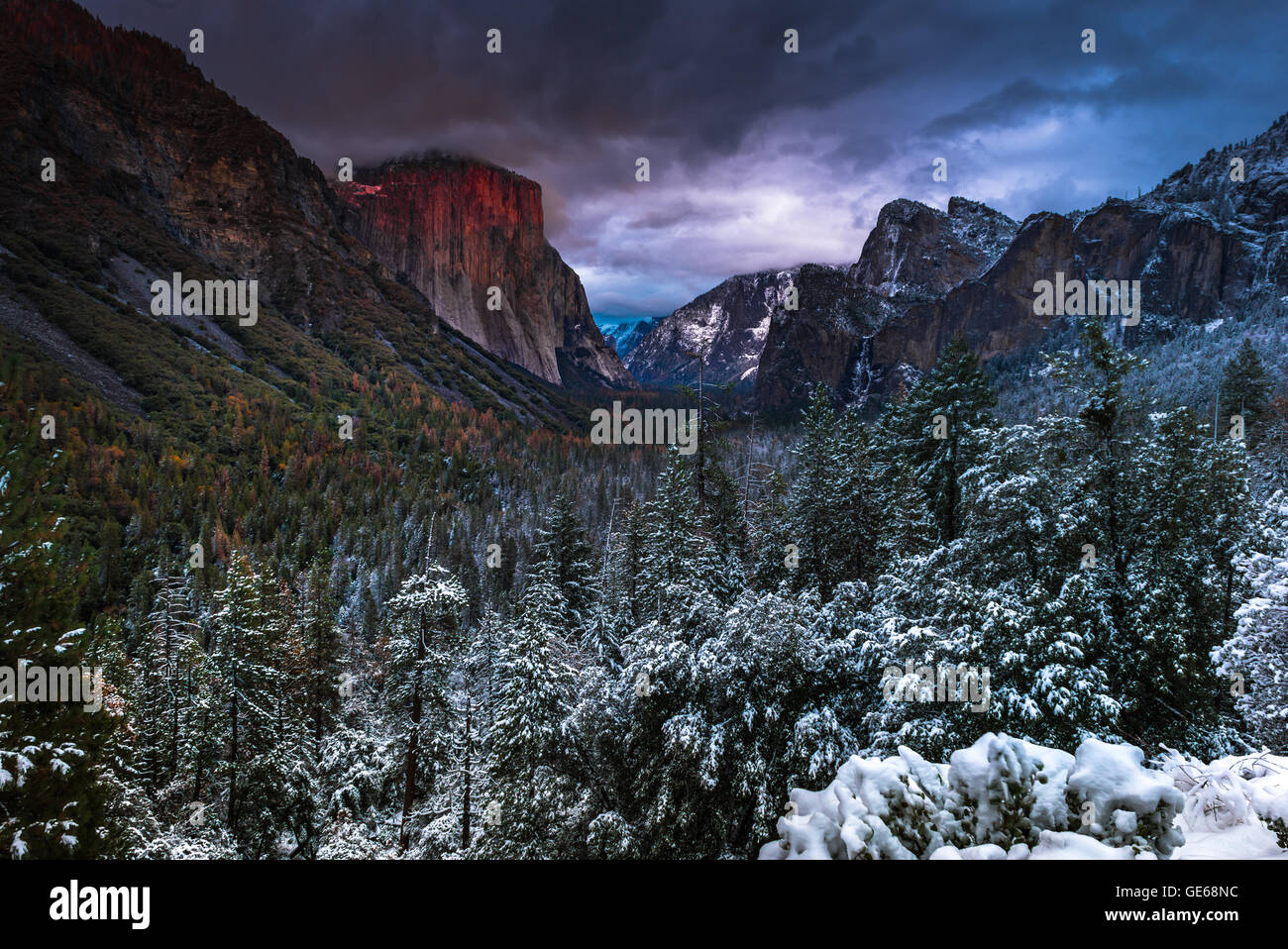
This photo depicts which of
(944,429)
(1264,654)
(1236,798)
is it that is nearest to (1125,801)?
(1236,798)

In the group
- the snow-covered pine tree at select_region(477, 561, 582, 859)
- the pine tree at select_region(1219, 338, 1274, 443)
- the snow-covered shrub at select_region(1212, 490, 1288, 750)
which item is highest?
the pine tree at select_region(1219, 338, 1274, 443)

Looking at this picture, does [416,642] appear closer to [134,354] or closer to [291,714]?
[291,714]

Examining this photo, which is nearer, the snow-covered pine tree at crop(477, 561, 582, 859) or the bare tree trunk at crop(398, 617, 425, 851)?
the snow-covered pine tree at crop(477, 561, 582, 859)

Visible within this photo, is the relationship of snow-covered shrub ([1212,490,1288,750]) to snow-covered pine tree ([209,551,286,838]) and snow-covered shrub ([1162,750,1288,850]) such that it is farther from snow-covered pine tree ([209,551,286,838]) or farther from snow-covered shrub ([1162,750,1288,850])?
snow-covered pine tree ([209,551,286,838])

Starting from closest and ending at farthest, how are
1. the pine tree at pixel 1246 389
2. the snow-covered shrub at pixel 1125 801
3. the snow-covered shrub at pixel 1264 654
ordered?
1. the snow-covered shrub at pixel 1125 801
2. the snow-covered shrub at pixel 1264 654
3. the pine tree at pixel 1246 389

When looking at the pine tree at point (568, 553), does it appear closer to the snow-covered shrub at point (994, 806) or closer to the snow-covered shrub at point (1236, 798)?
the snow-covered shrub at point (994, 806)

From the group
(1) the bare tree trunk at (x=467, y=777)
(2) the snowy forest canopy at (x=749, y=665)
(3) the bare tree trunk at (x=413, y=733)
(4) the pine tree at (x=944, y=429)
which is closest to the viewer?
A: (2) the snowy forest canopy at (x=749, y=665)

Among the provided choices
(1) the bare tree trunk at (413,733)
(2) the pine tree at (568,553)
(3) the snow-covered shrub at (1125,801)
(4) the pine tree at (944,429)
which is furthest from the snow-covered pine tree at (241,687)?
(4) the pine tree at (944,429)

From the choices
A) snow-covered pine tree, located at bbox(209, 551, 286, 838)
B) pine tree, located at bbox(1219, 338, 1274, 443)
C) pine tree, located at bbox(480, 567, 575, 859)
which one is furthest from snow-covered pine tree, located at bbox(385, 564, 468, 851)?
pine tree, located at bbox(1219, 338, 1274, 443)
